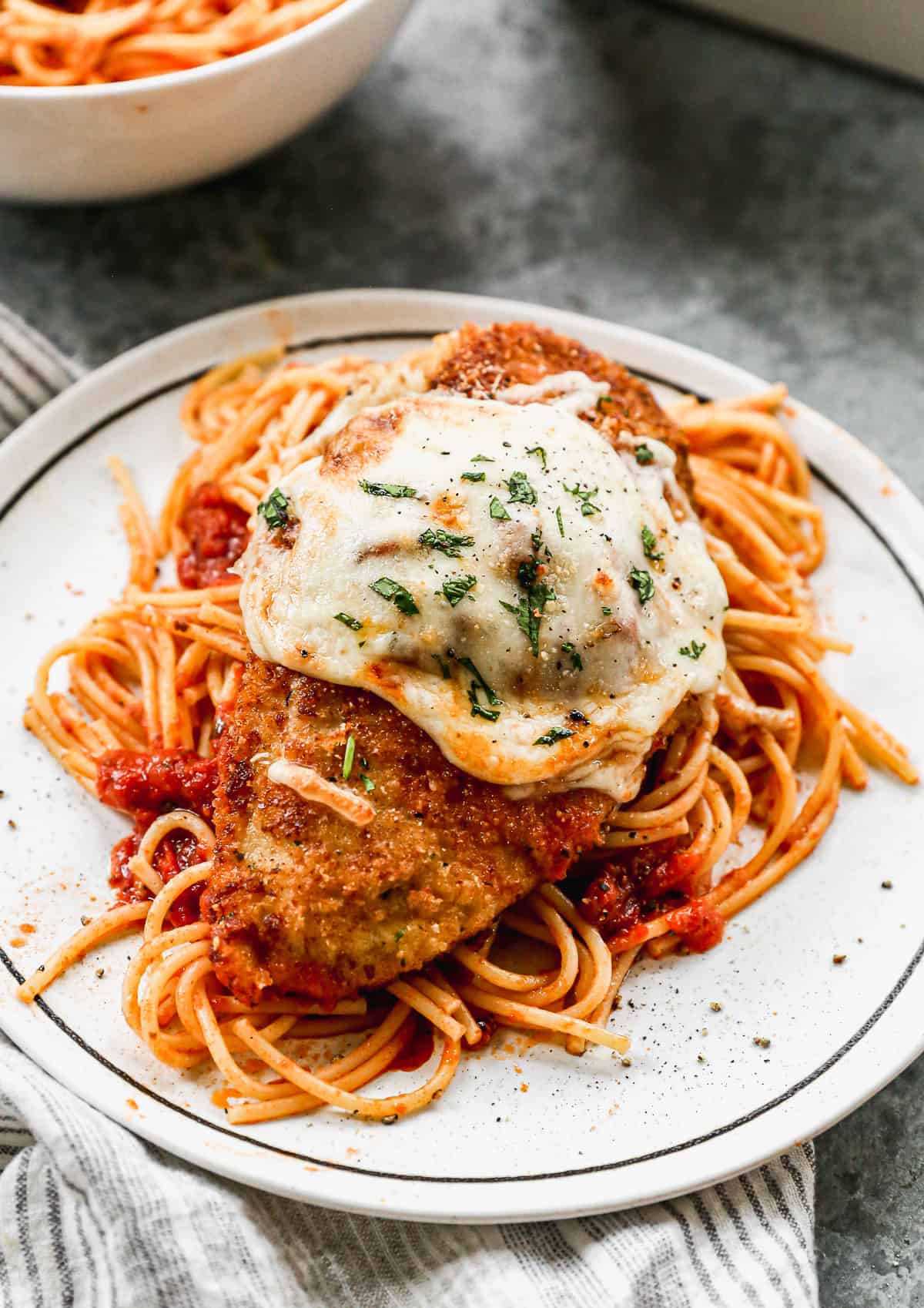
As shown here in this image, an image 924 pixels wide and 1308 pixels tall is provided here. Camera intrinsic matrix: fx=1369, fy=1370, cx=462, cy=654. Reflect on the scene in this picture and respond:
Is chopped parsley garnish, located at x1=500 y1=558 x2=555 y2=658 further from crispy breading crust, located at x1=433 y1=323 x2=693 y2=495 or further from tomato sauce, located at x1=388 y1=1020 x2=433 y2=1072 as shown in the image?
tomato sauce, located at x1=388 y1=1020 x2=433 y2=1072

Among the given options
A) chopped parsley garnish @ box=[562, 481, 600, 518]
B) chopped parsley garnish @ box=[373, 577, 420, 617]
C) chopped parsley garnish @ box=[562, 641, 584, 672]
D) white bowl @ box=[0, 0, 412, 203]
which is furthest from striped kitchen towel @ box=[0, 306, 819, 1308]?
white bowl @ box=[0, 0, 412, 203]

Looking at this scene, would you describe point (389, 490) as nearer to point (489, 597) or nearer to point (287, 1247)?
point (489, 597)

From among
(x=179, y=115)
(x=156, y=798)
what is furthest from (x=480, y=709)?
(x=179, y=115)

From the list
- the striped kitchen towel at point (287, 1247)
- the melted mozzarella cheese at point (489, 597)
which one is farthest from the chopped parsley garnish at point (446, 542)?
the striped kitchen towel at point (287, 1247)

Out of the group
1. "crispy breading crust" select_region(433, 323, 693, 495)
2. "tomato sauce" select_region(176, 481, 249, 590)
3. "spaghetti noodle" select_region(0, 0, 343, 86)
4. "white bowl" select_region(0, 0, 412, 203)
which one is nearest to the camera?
"crispy breading crust" select_region(433, 323, 693, 495)

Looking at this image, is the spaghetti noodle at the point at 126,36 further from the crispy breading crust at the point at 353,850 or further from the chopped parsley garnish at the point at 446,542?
the crispy breading crust at the point at 353,850

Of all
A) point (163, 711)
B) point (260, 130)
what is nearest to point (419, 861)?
point (163, 711)
